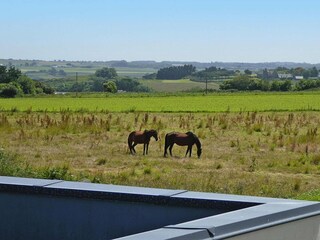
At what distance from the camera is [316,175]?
18.0 meters

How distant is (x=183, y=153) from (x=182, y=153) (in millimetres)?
42

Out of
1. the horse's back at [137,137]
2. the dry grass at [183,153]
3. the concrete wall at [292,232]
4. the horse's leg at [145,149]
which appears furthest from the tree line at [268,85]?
the concrete wall at [292,232]

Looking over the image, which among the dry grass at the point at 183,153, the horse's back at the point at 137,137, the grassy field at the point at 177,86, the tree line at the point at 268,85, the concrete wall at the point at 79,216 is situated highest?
the concrete wall at the point at 79,216

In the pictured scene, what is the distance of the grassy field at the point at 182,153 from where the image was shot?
51.1 ft

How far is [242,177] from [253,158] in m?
3.73

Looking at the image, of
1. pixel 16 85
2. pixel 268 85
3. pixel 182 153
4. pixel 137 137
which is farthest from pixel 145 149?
pixel 268 85

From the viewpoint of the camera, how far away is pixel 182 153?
23188mm

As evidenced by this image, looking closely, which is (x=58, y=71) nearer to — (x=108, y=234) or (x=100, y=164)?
(x=100, y=164)

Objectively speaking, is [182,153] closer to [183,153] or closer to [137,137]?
[183,153]

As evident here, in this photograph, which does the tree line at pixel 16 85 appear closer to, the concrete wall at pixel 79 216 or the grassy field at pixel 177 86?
→ the grassy field at pixel 177 86

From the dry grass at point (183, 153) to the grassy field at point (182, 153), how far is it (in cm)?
2

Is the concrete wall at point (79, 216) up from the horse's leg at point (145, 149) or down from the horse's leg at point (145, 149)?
up

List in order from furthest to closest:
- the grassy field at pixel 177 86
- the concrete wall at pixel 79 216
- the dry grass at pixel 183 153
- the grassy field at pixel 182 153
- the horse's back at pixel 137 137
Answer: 1. the grassy field at pixel 177 86
2. the horse's back at pixel 137 137
3. the dry grass at pixel 183 153
4. the grassy field at pixel 182 153
5. the concrete wall at pixel 79 216

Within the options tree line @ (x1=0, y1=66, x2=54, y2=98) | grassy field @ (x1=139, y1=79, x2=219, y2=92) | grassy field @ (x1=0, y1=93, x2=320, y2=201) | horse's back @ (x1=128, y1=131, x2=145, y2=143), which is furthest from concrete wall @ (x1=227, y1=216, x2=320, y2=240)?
grassy field @ (x1=139, y1=79, x2=219, y2=92)
